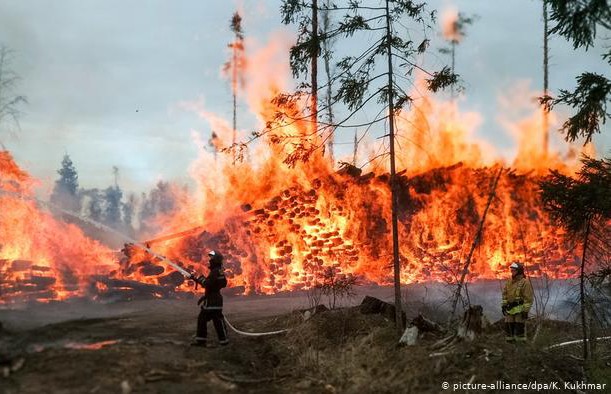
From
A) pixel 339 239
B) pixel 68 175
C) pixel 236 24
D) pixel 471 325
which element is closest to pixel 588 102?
pixel 471 325

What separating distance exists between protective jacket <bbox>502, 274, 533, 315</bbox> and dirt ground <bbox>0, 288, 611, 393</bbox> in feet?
2.30

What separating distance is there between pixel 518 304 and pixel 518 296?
16 cm

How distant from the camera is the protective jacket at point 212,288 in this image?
30.2ft

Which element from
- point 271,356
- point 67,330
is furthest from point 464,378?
point 67,330

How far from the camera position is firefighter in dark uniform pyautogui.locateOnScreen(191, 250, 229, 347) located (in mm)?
9086

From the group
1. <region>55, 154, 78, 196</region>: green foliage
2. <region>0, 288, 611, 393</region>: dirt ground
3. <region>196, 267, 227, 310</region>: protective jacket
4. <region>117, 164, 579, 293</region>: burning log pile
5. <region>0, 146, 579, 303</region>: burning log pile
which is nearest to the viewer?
<region>0, 288, 611, 393</region>: dirt ground

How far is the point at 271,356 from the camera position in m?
9.09

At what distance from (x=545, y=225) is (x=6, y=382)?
23986 millimetres

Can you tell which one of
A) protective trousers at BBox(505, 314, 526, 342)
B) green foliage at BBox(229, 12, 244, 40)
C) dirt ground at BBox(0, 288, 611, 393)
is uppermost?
green foliage at BBox(229, 12, 244, 40)

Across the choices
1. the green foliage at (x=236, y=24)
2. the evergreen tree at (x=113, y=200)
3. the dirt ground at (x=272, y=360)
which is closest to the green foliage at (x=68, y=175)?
the evergreen tree at (x=113, y=200)

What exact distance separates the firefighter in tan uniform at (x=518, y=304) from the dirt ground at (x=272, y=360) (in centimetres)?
41

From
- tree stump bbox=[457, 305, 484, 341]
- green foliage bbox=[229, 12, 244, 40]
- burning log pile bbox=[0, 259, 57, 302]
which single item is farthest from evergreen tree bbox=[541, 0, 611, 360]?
green foliage bbox=[229, 12, 244, 40]

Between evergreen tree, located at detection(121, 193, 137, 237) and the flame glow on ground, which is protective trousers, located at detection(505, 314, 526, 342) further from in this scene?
evergreen tree, located at detection(121, 193, 137, 237)

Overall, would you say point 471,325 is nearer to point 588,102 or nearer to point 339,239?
point 588,102
